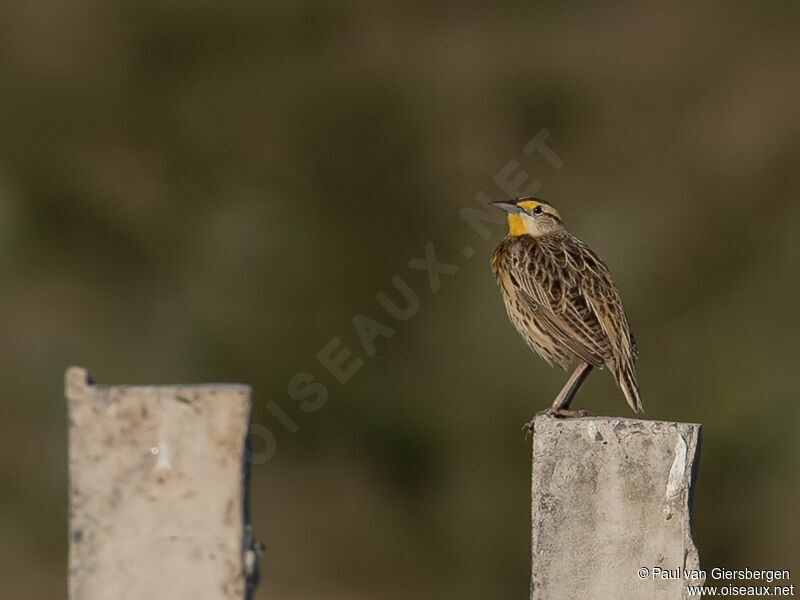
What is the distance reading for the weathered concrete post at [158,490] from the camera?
3393 millimetres

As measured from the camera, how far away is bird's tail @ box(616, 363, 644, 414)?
5793mm

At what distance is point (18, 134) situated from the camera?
12289mm

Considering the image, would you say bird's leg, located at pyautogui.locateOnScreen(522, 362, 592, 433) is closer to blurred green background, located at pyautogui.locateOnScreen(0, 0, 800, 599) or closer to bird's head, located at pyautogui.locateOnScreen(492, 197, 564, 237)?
bird's head, located at pyautogui.locateOnScreen(492, 197, 564, 237)

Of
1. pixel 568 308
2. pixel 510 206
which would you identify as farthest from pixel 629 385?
pixel 510 206

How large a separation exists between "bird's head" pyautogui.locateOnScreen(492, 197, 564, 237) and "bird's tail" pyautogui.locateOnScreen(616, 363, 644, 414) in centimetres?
85

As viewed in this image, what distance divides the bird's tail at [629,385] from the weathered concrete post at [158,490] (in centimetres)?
264

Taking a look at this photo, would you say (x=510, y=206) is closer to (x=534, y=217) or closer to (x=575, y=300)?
(x=534, y=217)

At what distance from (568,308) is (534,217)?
0.66m

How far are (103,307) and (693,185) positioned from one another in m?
4.82

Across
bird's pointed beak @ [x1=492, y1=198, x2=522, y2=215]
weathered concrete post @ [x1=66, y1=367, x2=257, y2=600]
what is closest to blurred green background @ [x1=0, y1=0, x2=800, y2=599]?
bird's pointed beak @ [x1=492, y1=198, x2=522, y2=215]

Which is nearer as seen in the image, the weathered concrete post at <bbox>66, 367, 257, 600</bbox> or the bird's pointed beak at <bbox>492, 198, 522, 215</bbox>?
the weathered concrete post at <bbox>66, 367, 257, 600</bbox>

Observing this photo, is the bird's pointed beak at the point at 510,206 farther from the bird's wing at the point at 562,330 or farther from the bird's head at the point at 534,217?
the bird's wing at the point at 562,330

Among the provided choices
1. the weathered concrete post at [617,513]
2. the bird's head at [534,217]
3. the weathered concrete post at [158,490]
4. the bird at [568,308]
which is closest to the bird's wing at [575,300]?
the bird at [568,308]

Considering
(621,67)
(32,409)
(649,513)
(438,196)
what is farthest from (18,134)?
(649,513)
